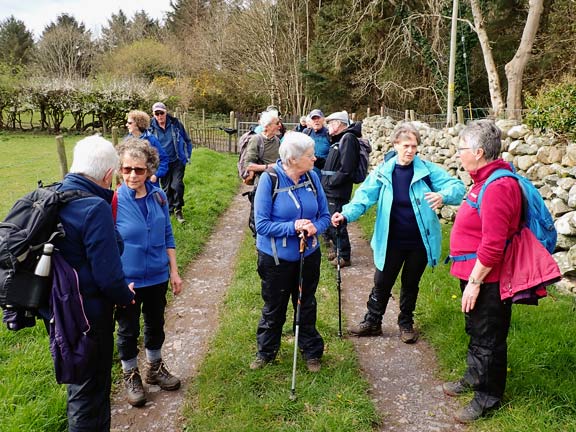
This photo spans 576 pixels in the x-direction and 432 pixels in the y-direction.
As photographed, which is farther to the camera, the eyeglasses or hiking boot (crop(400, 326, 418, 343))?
hiking boot (crop(400, 326, 418, 343))

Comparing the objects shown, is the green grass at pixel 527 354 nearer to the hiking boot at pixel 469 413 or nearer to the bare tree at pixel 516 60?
the hiking boot at pixel 469 413

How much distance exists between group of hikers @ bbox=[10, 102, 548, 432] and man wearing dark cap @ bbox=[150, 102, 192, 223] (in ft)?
13.9

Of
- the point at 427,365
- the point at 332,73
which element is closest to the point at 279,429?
the point at 427,365

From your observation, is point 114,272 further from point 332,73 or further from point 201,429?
point 332,73

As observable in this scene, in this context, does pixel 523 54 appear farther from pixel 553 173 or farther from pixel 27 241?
pixel 27 241

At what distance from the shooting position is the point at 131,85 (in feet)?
90.4

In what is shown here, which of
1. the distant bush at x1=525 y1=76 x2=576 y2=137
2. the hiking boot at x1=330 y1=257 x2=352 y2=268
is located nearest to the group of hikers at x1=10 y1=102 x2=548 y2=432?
the hiking boot at x1=330 y1=257 x2=352 y2=268

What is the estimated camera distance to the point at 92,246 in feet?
7.74

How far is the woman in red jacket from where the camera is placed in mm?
2818

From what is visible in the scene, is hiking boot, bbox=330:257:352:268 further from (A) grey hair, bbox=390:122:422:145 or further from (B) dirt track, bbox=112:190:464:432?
(A) grey hair, bbox=390:122:422:145

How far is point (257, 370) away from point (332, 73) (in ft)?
79.9

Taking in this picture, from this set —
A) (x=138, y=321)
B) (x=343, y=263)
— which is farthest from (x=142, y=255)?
(x=343, y=263)

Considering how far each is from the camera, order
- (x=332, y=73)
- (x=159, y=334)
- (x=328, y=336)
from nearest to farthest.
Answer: (x=159, y=334)
(x=328, y=336)
(x=332, y=73)

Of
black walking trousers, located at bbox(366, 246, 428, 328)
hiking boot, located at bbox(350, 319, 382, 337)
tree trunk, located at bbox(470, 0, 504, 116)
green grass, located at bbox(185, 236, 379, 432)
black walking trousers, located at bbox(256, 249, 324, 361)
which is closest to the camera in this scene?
green grass, located at bbox(185, 236, 379, 432)
